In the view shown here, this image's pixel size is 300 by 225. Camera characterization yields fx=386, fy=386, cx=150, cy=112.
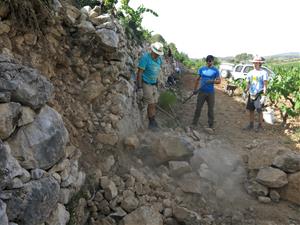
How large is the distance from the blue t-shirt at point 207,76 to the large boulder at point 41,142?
478cm

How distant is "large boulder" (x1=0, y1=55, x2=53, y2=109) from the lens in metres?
3.42

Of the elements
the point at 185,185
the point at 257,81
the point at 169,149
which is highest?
the point at 257,81

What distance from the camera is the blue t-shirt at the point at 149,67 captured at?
6730 millimetres

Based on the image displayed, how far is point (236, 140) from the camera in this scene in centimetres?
834

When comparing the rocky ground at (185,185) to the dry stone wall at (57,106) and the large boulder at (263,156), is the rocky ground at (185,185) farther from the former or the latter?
the dry stone wall at (57,106)

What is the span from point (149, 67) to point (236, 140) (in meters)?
2.79

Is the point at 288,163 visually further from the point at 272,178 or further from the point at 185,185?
the point at 185,185

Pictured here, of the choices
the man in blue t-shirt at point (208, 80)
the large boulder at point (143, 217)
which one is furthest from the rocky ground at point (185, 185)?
the man in blue t-shirt at point (208, 80)

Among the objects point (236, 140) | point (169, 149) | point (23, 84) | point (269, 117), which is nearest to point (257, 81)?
point (236, 140)

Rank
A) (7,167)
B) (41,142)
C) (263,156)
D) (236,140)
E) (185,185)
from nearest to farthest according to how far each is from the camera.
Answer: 1. (7,167)
2. (41,142)
3. (185,185)
4. (263,156)
5. (236,140)

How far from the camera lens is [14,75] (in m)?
3.52

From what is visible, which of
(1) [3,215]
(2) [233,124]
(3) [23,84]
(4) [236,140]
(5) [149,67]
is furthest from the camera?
(2) [233,124]

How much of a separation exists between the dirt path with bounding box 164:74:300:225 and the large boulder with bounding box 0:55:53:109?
9.97 feet

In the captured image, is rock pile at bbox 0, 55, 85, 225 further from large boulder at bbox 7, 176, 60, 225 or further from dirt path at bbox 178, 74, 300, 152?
dirt path at bbox 178, 74, 300, 152
